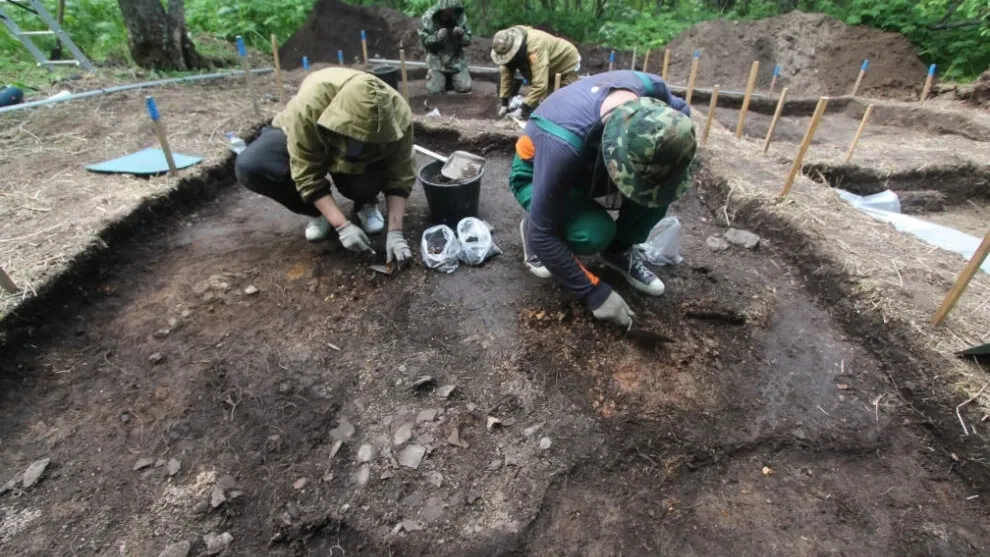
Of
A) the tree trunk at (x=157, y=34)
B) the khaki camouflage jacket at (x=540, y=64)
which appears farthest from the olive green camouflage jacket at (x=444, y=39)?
the tree trunk at (x=157, y=34)

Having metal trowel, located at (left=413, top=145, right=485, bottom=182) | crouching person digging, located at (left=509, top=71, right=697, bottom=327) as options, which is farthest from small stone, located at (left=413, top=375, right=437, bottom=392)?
metal trowel, located at (left=413, top=145, right=485, bottom=182)

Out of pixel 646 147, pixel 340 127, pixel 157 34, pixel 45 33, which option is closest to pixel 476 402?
pixel 646 147

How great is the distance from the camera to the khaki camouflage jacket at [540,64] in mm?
5105

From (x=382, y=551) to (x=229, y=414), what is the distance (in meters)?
0.85

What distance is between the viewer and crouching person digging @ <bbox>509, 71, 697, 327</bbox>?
1.63 m

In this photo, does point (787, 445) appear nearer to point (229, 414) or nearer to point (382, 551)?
point (382, 551)

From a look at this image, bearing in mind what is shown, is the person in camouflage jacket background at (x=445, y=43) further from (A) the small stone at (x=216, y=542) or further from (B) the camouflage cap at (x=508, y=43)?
(A) the small stone at (x=216, y=542)

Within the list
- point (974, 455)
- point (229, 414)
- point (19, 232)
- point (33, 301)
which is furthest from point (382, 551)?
point (19, 232)

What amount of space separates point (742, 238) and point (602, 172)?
1488 millimetres

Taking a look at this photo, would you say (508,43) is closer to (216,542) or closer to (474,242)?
(474,242)

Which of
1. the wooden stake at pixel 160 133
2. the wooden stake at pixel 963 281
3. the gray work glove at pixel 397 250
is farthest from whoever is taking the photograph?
the wooden stake at pixel 160 133

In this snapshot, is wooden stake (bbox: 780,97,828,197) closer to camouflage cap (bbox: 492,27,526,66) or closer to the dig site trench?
the dig site trench

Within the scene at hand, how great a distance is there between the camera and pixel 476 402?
196cm

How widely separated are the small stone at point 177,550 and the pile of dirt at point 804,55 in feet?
29.1
